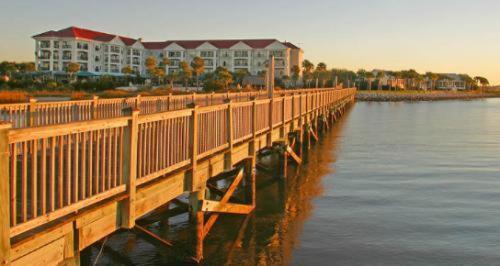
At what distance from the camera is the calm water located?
10.2m

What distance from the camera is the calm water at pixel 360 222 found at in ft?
33.4

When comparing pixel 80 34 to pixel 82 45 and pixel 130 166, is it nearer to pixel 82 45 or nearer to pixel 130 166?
pixel 82 45

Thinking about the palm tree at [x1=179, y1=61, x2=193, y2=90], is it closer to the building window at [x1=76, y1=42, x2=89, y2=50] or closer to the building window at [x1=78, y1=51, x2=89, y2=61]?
the building window at [x1=78, y1=51, x2=89, y2=61]

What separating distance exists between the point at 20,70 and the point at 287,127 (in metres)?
106

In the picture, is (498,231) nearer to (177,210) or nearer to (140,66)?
(177,210)

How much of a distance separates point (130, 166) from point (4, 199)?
7.73 ft

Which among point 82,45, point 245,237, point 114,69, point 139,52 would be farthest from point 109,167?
point 139,52

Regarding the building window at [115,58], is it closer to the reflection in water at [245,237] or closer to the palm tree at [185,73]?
the palm tree at [185,73]

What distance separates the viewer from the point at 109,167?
6.85 metres

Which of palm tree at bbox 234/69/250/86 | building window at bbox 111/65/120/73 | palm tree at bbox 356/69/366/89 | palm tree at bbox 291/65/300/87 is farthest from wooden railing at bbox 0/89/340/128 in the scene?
palm tree at bbox 356/69/366/89

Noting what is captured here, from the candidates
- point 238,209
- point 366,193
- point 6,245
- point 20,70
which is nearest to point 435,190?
point 366,193

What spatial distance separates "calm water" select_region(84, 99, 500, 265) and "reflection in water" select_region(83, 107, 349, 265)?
0.06ft

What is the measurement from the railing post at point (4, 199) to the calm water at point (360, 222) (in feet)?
15.3

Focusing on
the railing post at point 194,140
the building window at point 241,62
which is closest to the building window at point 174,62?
the building window at point 241,62
